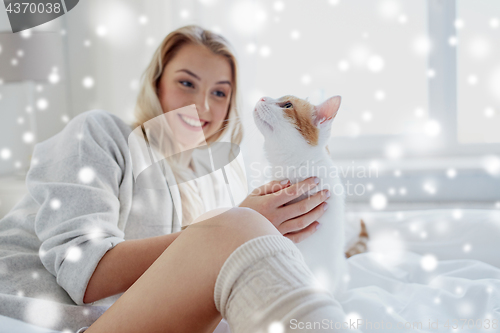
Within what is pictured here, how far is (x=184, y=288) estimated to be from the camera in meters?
0.43

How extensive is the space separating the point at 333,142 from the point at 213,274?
118cm

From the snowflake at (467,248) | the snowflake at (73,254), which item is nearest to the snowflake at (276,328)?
the snowflake at (73,254)

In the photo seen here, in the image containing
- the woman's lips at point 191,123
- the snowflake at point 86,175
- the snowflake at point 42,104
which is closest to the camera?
the snowflake at point 86,175

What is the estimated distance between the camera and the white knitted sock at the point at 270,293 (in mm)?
365

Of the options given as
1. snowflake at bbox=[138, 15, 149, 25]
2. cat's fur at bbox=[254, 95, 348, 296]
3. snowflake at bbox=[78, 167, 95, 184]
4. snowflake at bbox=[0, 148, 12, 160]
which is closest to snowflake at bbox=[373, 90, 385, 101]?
cat's fur at bbox=[254, 95, 348, 296]

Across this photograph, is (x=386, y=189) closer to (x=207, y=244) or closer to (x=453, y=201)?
(x=453, y=201)

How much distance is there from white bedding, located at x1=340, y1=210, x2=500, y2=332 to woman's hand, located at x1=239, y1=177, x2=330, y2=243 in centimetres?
19

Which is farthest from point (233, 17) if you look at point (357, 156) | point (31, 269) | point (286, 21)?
point (31, 269)

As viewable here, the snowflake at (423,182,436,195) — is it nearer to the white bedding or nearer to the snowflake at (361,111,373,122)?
the white bedding

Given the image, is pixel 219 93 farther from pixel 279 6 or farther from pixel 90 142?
pixel 279 6

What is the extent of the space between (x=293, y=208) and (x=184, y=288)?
0.29 metres

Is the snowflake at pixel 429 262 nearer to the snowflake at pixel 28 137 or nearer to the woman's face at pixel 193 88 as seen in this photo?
the woman's face at pixel 193 88

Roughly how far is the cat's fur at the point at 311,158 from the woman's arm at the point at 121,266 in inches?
12.1

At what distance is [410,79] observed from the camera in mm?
1504
